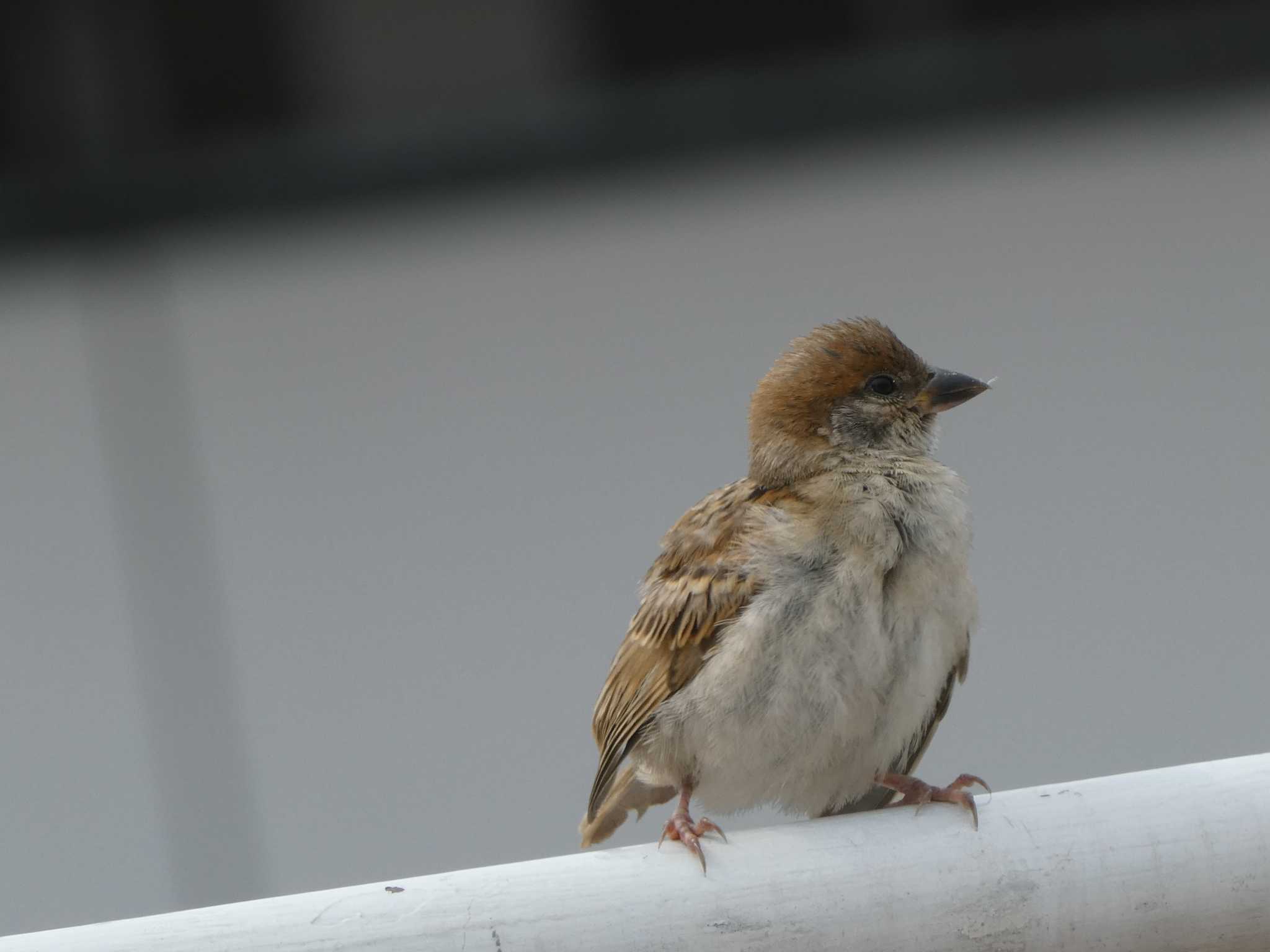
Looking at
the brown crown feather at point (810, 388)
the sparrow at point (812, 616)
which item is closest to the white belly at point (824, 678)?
the sparrow at point (812, 616)

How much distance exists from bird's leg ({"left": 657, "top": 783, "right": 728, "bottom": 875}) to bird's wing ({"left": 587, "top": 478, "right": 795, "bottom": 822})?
194 mm

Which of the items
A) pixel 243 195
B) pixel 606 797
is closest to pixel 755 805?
pixel 606 797

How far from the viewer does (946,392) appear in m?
2.11

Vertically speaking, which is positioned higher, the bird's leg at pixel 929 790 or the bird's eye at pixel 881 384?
the bird's eye at pixel 881 384

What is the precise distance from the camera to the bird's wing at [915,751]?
2.01m

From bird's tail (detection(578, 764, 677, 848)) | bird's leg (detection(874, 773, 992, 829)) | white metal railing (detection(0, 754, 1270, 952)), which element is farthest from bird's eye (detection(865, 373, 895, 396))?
white metal railing (detection(0, 754, 1270, 952))

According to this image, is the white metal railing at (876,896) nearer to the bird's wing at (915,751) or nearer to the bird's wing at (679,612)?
the bird's wing at (679,612)

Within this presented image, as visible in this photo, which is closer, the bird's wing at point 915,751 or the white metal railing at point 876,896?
the white metal railing at point 876,896

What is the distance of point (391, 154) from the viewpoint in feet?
12.9

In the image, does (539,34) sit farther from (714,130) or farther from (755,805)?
(755,805)

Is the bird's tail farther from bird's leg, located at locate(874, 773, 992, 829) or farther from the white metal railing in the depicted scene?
the white metal railing

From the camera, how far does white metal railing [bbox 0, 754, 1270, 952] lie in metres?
1.23

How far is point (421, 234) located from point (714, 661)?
2.59 m

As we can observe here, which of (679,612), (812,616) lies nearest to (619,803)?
(679,612)
